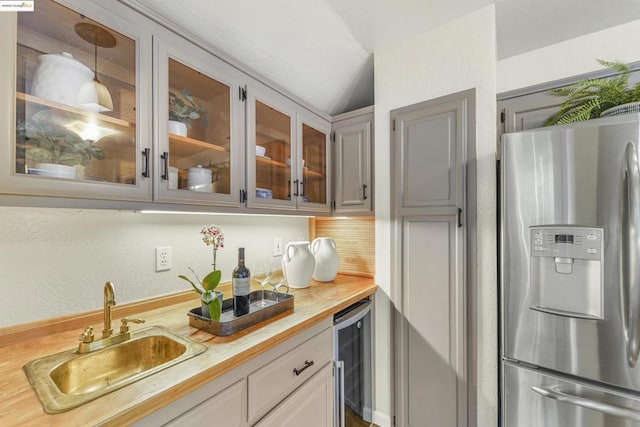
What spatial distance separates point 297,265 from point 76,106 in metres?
1.20

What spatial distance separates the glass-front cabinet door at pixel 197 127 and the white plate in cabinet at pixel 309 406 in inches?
34.4

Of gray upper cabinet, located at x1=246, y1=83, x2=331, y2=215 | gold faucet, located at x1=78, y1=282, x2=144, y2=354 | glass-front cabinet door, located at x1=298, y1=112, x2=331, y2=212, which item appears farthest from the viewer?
glass-front cabinet door, located at x1=298, y1=112, x2=331, y2=212

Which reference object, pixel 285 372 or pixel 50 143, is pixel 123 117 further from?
pixel 285 372

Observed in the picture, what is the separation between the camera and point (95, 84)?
3.19 ft

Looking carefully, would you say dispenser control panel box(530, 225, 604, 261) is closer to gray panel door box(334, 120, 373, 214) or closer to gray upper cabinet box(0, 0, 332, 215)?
gray panel door box(334, 120, 373, 214)

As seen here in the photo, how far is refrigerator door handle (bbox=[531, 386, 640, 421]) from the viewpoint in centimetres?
104

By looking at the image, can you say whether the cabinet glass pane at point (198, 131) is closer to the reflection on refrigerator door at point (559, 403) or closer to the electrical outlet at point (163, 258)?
the electrical outlet at point (163, 258)

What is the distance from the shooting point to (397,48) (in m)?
1.79

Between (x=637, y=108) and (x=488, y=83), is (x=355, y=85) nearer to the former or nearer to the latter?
(x=488, y=83)

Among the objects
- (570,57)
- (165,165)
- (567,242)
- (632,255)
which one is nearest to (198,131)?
(165,165)

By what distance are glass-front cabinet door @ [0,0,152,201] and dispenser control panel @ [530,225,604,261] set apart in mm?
1584

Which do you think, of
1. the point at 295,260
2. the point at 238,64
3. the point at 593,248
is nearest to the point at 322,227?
the point at 295,260

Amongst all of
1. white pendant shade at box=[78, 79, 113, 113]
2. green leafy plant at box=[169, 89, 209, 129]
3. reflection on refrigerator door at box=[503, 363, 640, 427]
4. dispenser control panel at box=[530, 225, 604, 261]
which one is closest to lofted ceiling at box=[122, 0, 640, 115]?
green leafy plant at box=[169, 89, 209, 129]

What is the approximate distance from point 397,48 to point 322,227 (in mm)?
1340
